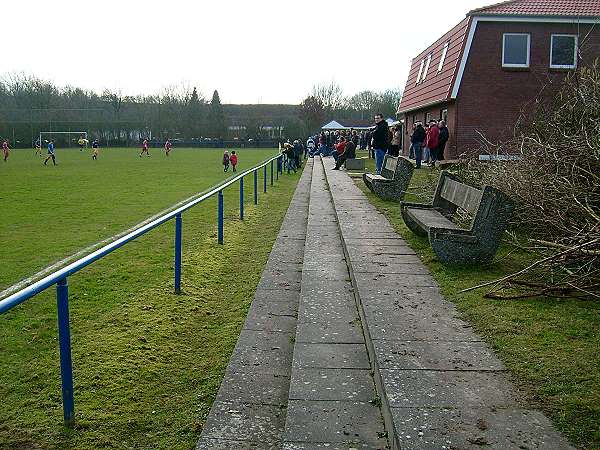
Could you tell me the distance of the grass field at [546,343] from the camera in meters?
3.46

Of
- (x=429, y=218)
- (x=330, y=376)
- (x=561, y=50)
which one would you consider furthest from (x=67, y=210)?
(x=561, y=50)

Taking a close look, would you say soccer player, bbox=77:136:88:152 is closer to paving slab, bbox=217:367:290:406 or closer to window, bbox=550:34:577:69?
window, bbox=550:34:577:69

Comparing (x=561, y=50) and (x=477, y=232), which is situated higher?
Answer: (x=561, y=50)

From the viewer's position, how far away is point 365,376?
166 inches

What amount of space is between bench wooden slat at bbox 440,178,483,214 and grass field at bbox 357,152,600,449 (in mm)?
733

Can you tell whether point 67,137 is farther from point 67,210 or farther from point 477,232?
point 477,232

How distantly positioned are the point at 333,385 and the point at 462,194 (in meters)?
4.55

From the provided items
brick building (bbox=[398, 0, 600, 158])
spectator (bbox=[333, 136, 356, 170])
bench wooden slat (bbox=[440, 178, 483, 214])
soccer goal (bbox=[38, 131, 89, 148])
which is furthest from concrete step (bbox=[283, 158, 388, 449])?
soccer goal (bbox=[38, 131, 89, 148])

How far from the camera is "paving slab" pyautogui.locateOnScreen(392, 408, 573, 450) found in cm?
305

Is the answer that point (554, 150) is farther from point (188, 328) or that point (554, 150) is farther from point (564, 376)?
point (188, 328)

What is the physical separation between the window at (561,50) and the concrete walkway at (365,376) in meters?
20.5

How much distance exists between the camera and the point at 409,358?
4.18m

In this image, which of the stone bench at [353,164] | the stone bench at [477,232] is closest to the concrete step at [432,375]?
the stone bench at [477,232]

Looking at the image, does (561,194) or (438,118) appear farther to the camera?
(438,118)
